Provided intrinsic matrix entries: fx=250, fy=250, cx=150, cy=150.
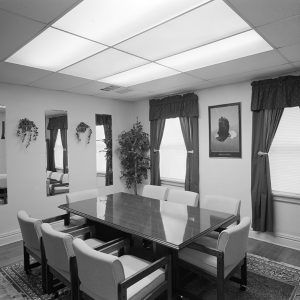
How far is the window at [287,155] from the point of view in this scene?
3.41 m

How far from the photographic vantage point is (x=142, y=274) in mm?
1713

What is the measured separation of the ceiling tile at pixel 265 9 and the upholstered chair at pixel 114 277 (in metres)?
1.93

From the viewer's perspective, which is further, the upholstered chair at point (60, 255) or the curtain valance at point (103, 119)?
the curtain valance at point (103, 119)

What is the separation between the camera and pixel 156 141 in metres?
5.03

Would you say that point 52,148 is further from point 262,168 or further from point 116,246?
point 262,168

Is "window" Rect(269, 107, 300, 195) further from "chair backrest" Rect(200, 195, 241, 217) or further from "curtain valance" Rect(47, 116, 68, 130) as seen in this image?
"curtain valance" Rect(47, 116, 68, 130)

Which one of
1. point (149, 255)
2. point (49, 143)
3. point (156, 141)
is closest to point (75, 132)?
point (49, 143)

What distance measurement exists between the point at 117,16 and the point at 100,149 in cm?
330

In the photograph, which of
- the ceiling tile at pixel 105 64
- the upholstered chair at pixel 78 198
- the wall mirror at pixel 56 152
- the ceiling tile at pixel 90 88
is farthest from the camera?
the wall mirror at pixel 56 152

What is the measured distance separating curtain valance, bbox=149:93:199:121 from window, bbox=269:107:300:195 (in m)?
1.37

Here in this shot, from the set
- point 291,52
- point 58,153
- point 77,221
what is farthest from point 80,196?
point 291,52

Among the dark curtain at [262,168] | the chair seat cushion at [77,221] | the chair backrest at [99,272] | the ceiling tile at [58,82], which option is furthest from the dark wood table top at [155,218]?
the ceiling tile at [58,82]

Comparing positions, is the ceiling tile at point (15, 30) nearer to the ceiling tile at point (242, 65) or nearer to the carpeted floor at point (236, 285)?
the ceiling tile at point (242, 65)

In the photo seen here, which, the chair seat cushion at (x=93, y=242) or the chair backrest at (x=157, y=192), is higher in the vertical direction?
the chair backrest at (x=157, y=192)
